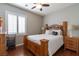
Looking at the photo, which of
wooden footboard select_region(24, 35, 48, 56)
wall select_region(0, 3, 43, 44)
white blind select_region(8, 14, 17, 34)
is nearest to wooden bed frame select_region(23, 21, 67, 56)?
wooden footboard select_region(24, 35, 48, 56)

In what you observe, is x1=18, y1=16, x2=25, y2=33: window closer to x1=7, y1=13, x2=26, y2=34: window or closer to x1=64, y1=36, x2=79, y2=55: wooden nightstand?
x1=7, y1=13, x2=26, y2=34: window

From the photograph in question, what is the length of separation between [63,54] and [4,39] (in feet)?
4.48

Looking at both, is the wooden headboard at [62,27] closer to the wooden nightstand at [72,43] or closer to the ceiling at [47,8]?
the wooden nightstand at [72,43]

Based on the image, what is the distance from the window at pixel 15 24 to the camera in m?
1.94

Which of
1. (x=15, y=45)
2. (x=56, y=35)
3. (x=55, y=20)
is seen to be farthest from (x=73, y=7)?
(x=15, y=45)

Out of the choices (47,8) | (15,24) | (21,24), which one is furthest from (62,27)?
(15,24)

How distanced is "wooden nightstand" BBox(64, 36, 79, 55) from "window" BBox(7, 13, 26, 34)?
1072 mm

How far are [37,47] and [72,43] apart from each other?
0.87m

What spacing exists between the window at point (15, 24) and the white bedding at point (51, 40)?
30 cm

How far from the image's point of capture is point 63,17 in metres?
2.03

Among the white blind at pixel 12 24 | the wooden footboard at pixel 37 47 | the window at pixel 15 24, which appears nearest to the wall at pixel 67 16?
the wooden footboard at pixel 37 47

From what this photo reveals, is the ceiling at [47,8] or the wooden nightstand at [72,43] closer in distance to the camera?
the ceiling at [47,8]

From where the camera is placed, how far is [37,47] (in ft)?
6.75

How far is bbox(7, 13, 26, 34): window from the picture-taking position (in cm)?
194
